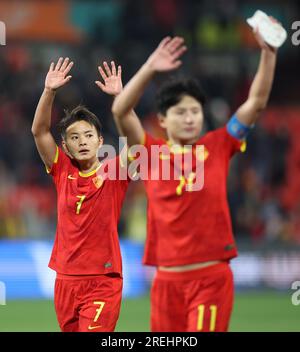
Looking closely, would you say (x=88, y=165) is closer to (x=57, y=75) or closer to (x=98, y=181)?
(x=98, y=181)

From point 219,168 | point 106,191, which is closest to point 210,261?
point 219,168

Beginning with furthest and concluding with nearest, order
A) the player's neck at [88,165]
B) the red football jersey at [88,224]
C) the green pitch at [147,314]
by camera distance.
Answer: the green pitch at [147,314]
the player's neck at [88,165]
the red football jersey at [88,224]

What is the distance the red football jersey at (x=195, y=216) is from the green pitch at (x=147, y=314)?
471cm

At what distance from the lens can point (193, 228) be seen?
20.8 ft

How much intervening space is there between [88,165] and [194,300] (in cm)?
141

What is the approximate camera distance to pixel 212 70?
19531 mm

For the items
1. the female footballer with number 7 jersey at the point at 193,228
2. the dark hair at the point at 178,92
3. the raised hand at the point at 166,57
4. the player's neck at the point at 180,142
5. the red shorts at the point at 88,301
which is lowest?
the red shorts at the point at 88,301

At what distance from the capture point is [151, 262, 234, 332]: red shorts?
6277 millimetres

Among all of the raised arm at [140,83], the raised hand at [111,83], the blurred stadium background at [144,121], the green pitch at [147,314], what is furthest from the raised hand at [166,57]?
the blurred stadium background at [144,121]

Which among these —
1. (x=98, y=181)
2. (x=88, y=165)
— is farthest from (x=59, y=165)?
(x=98, y=181)

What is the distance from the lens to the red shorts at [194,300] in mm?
6277

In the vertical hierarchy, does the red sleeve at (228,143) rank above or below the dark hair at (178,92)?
below

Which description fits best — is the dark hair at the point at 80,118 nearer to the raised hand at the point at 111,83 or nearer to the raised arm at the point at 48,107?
the raised arm at the point at 48,107

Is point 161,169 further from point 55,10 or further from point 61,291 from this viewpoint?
point 55,10
